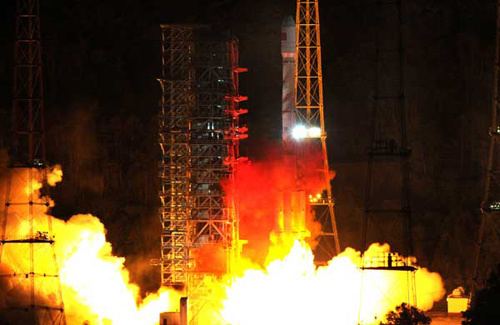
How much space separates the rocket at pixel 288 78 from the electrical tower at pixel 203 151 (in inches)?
75.4

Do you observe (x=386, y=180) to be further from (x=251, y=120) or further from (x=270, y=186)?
(x=270, y=186)

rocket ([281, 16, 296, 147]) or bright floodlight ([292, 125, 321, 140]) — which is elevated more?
rocket ([281, 16, 296, 147])

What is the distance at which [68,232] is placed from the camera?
4594cm

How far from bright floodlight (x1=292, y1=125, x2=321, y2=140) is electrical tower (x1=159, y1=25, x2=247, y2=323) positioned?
234 cm

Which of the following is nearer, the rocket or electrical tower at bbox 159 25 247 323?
electrical tower at bbox 159 25 247 323

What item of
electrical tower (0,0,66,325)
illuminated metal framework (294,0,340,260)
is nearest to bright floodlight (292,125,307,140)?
illuminated metal framework (294,0,340,260)

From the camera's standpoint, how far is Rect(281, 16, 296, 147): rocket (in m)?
45.8

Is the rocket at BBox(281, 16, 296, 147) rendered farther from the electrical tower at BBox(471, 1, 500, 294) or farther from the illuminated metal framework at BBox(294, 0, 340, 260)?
the electrical tower at BBox(471, 1, 500, 294)

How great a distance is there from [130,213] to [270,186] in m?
13.8

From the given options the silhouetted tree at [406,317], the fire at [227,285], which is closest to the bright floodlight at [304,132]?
the fire at [227,285]

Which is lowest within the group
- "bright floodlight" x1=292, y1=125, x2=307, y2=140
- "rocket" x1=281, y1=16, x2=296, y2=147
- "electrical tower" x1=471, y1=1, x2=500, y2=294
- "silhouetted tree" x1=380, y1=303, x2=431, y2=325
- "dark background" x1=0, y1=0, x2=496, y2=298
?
"silhouetted tree" x1=380, y1=303, x2=431, y2=325

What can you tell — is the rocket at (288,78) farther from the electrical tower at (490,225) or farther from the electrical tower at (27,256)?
the electrical tower at (27,256)

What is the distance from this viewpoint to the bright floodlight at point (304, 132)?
152ft

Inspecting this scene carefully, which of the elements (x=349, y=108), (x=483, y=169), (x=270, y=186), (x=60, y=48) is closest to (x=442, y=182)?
(x=483, y=169)
